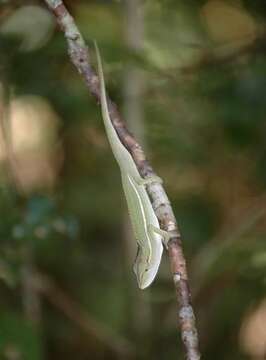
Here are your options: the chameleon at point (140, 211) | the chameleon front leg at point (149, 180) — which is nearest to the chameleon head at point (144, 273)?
the chameleon at point (140, 211)

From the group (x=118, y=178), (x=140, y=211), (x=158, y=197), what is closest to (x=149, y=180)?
(x=158, y=197)

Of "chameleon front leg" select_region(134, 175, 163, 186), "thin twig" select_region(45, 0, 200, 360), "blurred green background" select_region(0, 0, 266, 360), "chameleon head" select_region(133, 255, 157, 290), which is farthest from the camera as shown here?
"blurred green background" select_region(0, 0, 266, 360)

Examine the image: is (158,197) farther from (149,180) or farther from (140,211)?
(140,211)

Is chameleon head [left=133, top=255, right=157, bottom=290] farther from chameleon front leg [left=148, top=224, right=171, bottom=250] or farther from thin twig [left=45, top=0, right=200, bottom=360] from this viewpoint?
thin twig [left=45, top=0, right=200, bottom=360]

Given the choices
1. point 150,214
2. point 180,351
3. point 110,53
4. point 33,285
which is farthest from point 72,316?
point 150,214

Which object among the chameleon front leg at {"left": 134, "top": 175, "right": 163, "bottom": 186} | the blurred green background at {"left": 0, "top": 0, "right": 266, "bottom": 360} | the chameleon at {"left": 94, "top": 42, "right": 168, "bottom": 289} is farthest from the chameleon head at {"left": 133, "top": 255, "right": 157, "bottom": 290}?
the blurred green background at {"left": 0, "top": 0, "right": 266, "bottom": 360}

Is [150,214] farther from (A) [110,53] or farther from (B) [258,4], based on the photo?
(B) [258,4]
